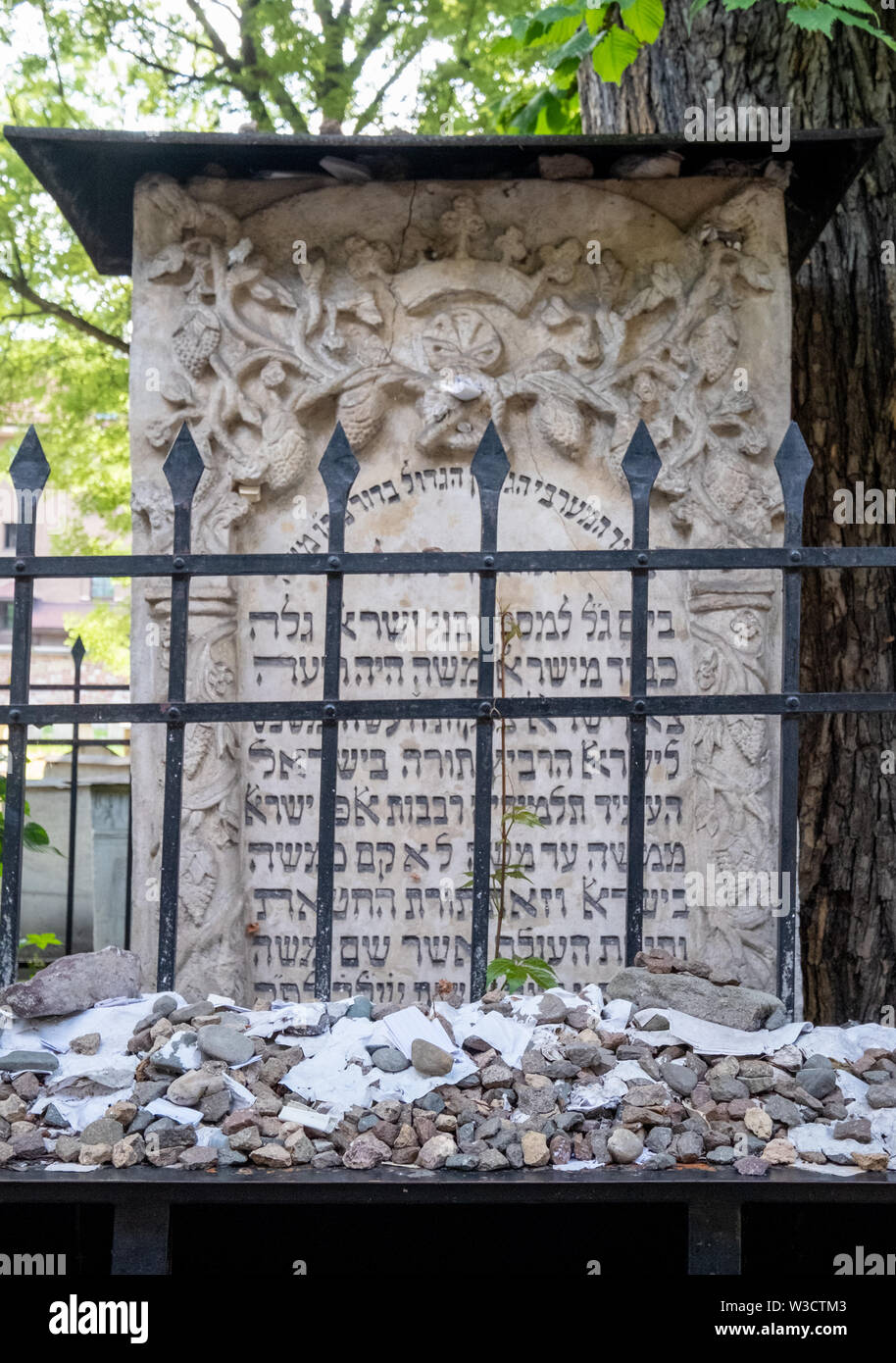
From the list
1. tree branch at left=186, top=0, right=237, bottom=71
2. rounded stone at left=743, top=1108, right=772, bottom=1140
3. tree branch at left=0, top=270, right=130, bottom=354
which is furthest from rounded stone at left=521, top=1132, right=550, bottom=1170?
tree branch at left=186, top=0, right=237, bottom=71

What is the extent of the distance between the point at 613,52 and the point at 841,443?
79.7 inches

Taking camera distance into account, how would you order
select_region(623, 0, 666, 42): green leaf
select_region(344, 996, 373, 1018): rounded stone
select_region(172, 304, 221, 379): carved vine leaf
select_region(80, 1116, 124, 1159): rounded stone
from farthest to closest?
select_region(172, 304, 221, 379): carved vine leaf → select_region(623, 0, 666, 42): green leaf → select_region(344, 996, 373, 1018): rounded stone → select_region(80, 1116, 124, 1159): rounded stone

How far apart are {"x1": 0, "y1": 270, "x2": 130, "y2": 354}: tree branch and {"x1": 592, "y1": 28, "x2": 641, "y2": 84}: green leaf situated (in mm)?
5913

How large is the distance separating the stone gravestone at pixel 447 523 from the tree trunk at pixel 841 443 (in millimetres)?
930

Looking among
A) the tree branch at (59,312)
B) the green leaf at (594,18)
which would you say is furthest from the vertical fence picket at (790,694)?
the tree branch at (59,312)

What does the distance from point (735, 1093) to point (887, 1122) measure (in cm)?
28

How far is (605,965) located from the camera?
4836mm

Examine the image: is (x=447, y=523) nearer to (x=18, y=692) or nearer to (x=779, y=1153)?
(x=18, y=692)

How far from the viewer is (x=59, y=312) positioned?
9586 millimetres

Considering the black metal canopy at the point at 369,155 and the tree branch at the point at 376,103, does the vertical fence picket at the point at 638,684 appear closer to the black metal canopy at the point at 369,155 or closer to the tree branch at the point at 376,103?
the black metal canopy at the point at 369,155

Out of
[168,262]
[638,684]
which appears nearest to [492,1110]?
[638,684]

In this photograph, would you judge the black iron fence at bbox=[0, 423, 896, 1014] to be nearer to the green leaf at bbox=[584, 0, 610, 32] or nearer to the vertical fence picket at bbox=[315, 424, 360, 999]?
the vertical fence picket at bbox=[315, 424, 360, 999]

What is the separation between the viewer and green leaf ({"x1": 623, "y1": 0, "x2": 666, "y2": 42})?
448 cm

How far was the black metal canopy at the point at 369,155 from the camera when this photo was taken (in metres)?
4.68
